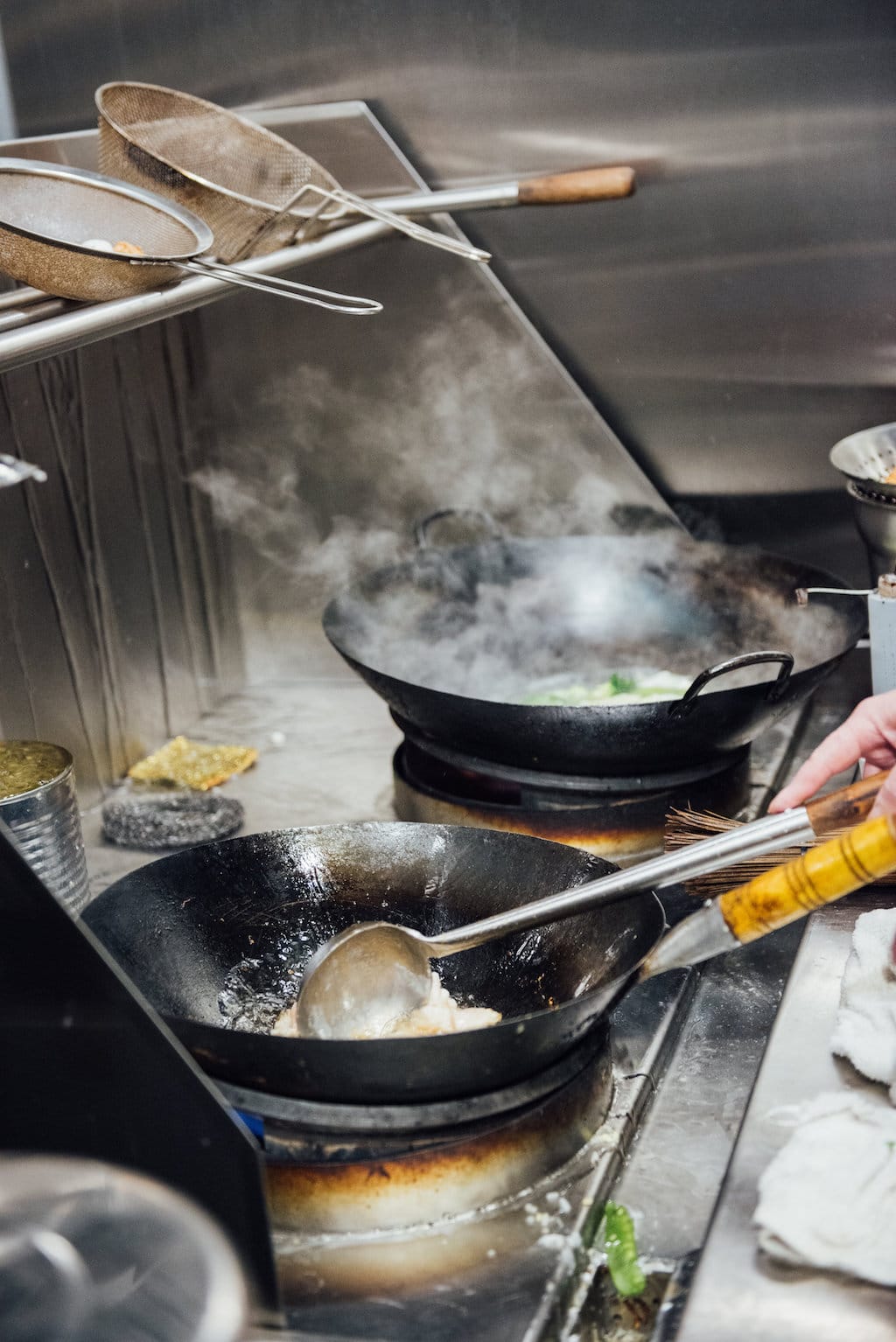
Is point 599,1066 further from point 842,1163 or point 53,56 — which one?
point 53,56

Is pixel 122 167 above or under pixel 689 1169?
above

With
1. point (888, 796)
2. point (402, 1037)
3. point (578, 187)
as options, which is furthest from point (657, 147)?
point (402, 1037)

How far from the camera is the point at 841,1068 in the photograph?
1.31 metres

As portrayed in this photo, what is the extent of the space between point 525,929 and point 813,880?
287 mm

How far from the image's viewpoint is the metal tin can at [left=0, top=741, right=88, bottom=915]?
1.63 metres

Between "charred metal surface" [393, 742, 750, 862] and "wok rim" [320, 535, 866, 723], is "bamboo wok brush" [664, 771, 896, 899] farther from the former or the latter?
"wok rim" [320, 535, 866, 723]

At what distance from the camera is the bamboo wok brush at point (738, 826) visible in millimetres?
1340

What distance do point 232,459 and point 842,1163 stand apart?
203 cm

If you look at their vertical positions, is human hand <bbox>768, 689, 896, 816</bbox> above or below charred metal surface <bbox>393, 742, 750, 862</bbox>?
above

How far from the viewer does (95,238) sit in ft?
5.38

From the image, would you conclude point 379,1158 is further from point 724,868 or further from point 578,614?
point 578,614

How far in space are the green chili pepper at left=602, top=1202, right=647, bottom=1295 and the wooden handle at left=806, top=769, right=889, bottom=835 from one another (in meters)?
0.42

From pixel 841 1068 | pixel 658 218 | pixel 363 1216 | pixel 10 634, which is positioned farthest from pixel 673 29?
pixel 363 1216

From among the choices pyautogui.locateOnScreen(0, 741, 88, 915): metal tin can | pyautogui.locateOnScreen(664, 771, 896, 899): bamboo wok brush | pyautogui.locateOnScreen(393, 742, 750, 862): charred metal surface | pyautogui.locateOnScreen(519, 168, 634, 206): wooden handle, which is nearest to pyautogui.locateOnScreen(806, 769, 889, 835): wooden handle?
pyautogui.locateOnScreen(664, 771, 896, 899): bamboo wok brush
